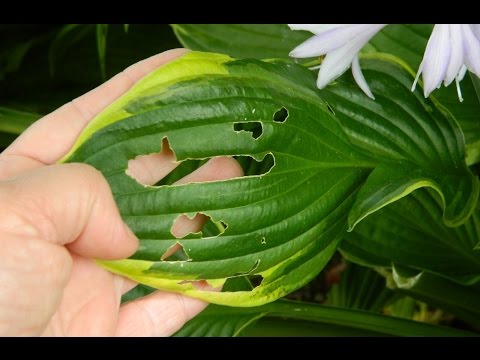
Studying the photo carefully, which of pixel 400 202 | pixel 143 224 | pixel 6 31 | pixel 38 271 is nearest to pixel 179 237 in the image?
pixel 143 224

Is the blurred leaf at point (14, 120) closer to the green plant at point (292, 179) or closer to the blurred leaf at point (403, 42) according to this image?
the green plant at point (292, 179)

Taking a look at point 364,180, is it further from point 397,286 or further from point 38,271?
point 38,271

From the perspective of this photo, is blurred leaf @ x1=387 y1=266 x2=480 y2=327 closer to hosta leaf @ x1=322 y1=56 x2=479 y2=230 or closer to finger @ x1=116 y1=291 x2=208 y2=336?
hosta leaf @ x1=322 y1=56 x2=479 y2=230

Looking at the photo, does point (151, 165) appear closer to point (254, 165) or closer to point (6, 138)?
point (254, 165)

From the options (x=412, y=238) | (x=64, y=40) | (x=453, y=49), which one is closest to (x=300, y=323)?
(x=412, y=238)

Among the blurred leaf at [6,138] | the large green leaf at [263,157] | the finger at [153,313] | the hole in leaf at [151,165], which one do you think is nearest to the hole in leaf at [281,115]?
the large green leaf at [263,157]
